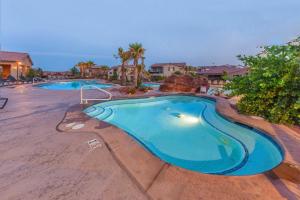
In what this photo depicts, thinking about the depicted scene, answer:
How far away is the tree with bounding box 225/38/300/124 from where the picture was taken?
6176 millimetres

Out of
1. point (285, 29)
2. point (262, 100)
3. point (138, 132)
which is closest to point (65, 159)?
point (138, 132)

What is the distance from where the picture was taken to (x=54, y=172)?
10.1ft

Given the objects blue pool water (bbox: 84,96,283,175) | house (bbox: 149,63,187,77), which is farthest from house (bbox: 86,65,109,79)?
blue pool water (bbox: 84,96,283,175)

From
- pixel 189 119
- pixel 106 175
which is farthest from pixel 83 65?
pixel 106 175

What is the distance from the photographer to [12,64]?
2566 centimetres

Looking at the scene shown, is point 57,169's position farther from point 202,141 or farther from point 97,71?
point 97,71

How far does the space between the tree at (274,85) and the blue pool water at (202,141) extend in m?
1.23

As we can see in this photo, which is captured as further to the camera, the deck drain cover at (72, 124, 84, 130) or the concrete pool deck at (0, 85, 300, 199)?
the deck drain cover at (72, 124, 84, 130)

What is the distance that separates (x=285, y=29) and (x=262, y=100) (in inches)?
1614

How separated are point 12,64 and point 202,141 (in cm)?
2931

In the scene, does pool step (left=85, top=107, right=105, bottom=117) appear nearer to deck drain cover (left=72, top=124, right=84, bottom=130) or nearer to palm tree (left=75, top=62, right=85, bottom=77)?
deck drain cover (left=72, top=124, right=84, bottom=130)

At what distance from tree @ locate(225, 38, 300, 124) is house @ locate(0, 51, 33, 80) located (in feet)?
91.7

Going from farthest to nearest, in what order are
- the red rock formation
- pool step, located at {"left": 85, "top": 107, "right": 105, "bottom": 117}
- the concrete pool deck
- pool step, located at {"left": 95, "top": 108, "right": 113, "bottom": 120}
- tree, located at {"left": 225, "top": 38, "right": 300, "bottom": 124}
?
the red rock formation, pool step, located at {"left": 85, "top": 107, "right": 105, "bottom": 117}, pool step, located at {"left": 95, "top": 108, "right": 113, "bottom": 120}, tree, located at {"left": 225, "top": 38, "right": 300, "bottom": 124}, the concrete pool deck

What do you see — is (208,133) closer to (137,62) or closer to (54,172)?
(54,172)
